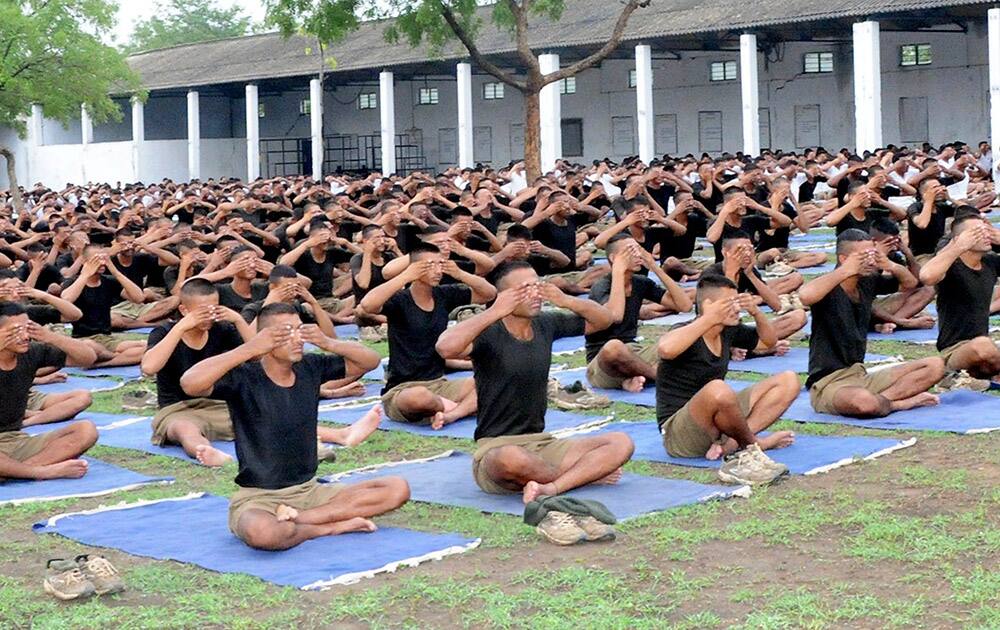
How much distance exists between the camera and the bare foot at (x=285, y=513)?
710 cm

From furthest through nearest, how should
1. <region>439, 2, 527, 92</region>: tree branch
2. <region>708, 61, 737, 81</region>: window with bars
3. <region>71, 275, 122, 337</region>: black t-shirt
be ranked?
<region>708, 61, 737, 81</region>: window with bars → <region>439, 2, 527, 92</region>: tree branch → <region>71, 275, 122, 337</region>: black t-shirt

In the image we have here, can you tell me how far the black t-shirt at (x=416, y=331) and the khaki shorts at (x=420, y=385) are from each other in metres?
0.07

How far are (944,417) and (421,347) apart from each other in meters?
3.42

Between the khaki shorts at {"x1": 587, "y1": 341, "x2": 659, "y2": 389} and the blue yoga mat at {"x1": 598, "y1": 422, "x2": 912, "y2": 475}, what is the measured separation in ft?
5.97

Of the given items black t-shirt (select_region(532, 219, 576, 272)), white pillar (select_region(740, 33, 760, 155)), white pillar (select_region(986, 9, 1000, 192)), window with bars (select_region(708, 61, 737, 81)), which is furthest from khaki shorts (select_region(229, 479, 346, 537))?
window with bars (select_region(708, 61, 737, 81))

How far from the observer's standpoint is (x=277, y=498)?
721cm

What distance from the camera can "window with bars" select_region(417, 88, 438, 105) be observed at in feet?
150

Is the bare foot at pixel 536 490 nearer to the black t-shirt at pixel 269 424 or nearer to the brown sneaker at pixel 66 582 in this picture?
the black t-shirt at pixel 269 424

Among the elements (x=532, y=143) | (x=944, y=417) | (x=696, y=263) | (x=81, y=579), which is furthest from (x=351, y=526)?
(x=532, y=143)

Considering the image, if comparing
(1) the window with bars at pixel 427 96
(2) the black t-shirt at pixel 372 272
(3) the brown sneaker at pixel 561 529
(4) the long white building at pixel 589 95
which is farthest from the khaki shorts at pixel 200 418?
(1) the window with bars at pixel 427 96

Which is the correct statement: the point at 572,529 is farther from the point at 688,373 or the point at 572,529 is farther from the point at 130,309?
the point at 130,309

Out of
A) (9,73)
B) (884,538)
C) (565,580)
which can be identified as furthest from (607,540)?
(9,73)

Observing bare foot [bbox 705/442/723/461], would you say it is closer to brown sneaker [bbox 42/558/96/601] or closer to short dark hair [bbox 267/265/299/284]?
short dark hair [bbox 267/265/299/284]

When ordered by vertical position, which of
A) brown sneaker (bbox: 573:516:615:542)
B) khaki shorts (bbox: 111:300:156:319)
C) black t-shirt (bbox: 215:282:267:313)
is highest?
black t-shirt (bbox: 215:282:267:313)
